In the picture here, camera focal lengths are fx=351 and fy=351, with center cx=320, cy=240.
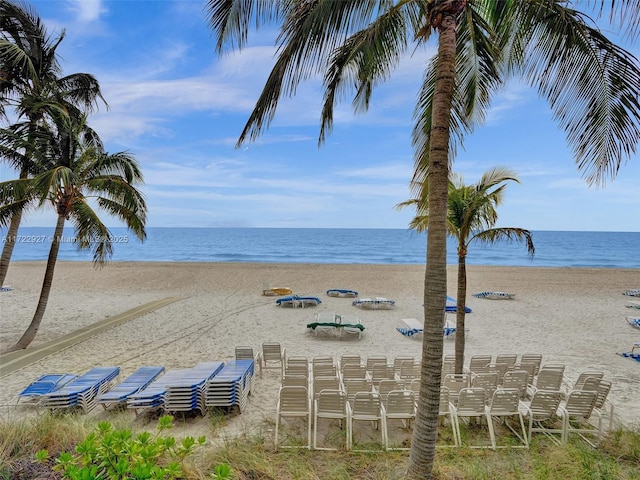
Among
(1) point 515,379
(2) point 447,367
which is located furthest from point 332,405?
(1) point 515,379

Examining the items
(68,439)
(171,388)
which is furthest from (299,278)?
(68,439)

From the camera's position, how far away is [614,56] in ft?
12.1

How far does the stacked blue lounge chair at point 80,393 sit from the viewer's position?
243 inches

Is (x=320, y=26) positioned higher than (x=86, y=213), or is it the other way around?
(x=320, y=26)

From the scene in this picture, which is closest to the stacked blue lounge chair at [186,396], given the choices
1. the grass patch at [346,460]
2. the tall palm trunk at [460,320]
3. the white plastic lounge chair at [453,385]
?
the grass patch at [346,460]

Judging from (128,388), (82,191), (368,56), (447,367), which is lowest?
(128,388)

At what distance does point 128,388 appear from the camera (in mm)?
6738

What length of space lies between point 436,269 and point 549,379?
533cm

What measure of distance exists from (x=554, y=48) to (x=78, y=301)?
2156 cm

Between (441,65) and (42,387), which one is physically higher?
(441,65)

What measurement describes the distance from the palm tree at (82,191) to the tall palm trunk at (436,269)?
9312 millimetres

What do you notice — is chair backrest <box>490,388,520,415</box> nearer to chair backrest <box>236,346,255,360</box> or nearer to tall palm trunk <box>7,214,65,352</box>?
chair backrest <box>236,346,255,360</box>

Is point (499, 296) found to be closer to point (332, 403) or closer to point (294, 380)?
point (294, 380)

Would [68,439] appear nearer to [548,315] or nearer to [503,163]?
[503,163]
